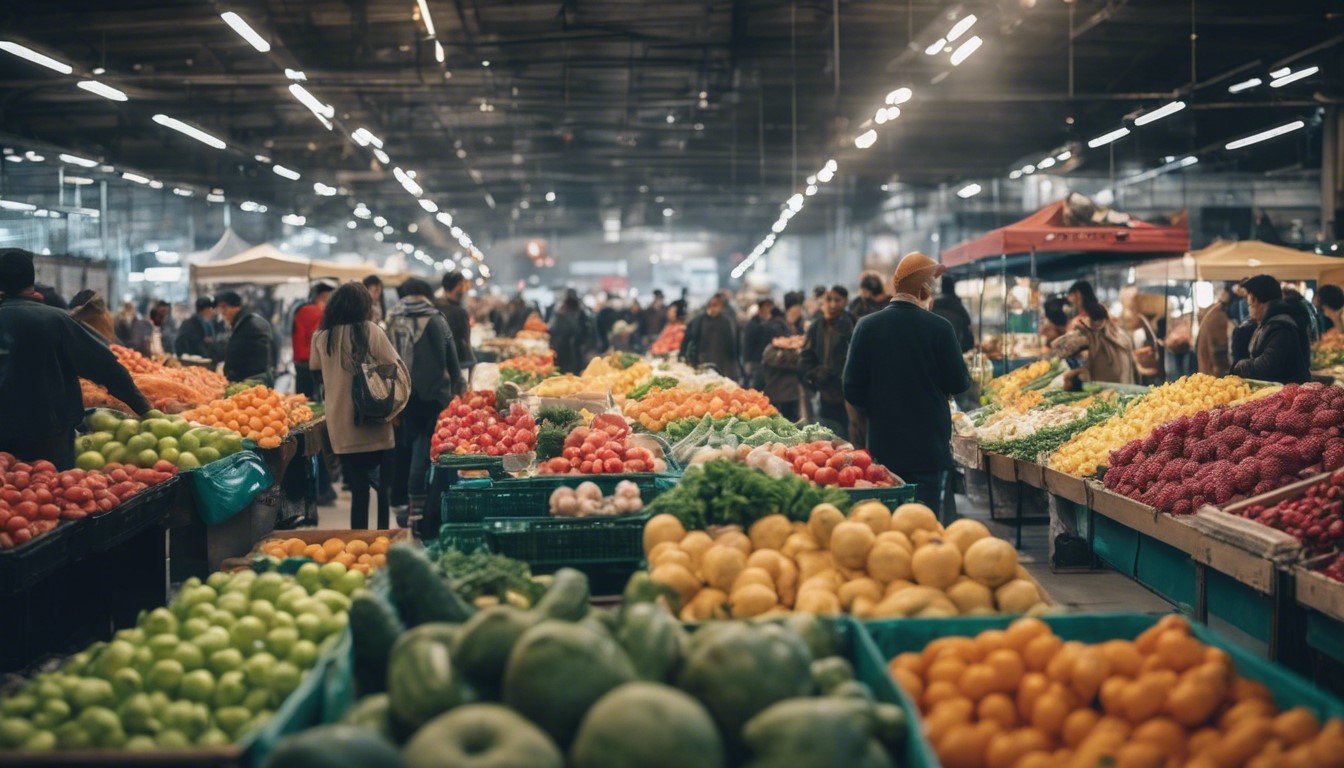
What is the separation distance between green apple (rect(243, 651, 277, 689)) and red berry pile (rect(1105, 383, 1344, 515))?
4.24 meters

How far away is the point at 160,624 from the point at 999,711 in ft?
7.20

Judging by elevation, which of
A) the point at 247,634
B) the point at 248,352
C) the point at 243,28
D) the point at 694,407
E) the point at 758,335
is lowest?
the point at 247,634

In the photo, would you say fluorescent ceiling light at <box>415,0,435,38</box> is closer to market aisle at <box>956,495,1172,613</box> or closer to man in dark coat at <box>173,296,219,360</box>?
man in dark coat at <box>173,296,219,360</box>

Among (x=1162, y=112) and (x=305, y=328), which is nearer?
(x=305, y=328)

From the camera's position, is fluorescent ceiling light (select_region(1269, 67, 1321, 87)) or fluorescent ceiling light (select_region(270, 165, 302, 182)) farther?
fluorescent ceiling light (select_region(270, 165, 302, 182))

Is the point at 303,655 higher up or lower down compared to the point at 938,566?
lower down

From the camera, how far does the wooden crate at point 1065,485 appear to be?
6602 mm

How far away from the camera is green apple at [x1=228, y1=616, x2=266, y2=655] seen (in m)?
2.95

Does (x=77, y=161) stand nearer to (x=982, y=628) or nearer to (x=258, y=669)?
(x=258, y=669)

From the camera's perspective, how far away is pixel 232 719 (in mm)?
2605

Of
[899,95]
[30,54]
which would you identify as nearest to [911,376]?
[899,95]

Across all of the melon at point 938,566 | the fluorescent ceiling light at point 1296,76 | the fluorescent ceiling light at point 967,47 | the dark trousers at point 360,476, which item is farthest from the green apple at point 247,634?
the fluorescent ceiling light at point 1296,76

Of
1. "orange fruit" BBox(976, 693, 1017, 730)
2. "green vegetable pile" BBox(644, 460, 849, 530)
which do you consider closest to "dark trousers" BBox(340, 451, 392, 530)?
"green vegetable pile" BBox(644, 460, 849, 530)

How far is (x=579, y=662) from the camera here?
2.03m
